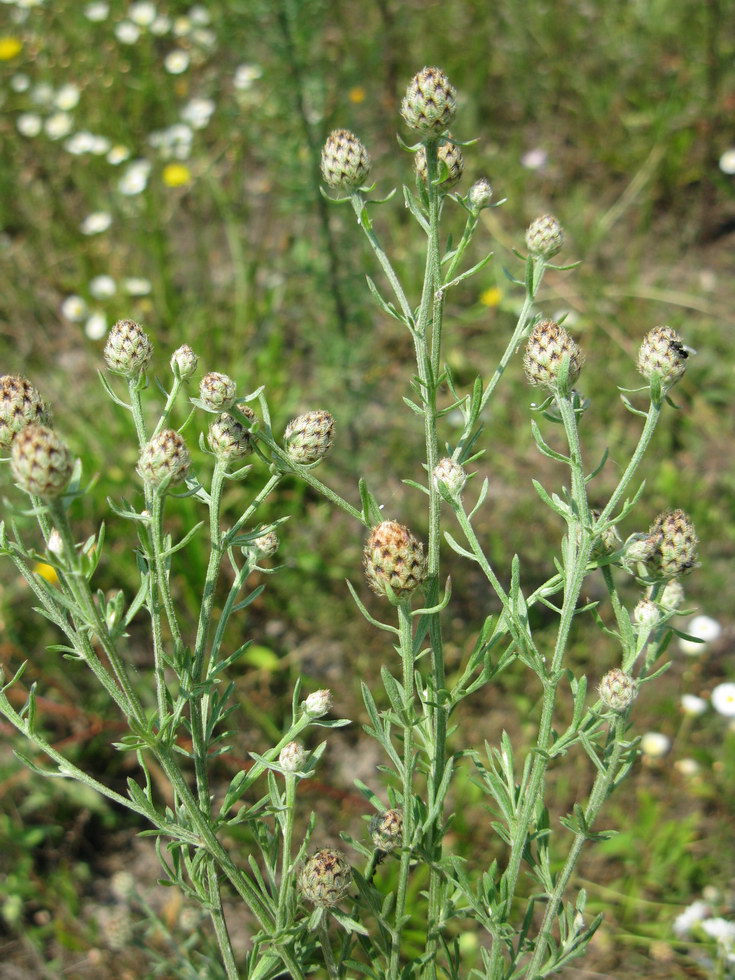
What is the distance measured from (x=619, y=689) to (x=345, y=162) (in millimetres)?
817

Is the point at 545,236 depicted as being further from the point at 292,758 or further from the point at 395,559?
the point at 292,758

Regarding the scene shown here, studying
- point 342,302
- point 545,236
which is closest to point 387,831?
point 545,236

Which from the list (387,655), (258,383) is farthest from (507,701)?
(258,383)

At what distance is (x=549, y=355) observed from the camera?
110 centimetres

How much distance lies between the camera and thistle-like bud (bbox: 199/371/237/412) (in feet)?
3.62

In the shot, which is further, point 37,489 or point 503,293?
point 503,293

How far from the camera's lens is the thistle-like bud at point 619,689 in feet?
3.68

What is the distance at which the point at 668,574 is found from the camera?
117 centimetres

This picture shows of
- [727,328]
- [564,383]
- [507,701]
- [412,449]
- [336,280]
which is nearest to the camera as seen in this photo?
[564,383]

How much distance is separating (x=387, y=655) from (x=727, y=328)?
1918 millimetres

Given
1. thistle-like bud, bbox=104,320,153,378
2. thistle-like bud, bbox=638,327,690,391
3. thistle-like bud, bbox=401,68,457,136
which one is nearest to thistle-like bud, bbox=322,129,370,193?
thistle-like bud, bbox=401,68,457,136

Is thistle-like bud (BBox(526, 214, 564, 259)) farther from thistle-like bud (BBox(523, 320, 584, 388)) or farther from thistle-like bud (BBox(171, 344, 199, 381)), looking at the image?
thistle-like bud (BBox(171, 344, 199, 381))

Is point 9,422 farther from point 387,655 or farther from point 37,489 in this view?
point 387,655

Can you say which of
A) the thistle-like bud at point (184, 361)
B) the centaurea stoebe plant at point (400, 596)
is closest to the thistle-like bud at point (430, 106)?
the centaurea stoebe plant at point (400, 596)
